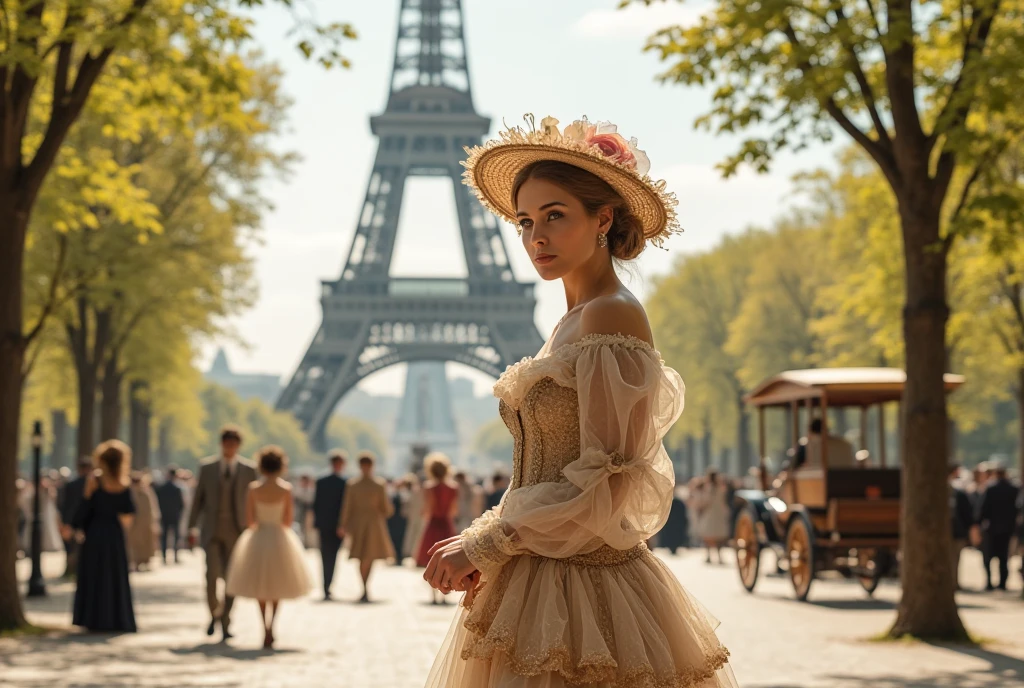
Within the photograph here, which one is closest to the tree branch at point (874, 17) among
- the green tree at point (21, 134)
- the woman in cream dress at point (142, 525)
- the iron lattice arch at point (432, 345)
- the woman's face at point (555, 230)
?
the green tree at point (21, 134)

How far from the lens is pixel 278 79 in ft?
96.6

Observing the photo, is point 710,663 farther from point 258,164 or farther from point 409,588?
point 258,164

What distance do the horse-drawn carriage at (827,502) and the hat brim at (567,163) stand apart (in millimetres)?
13430

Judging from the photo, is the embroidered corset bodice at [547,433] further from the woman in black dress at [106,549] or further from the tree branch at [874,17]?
the woman in black dress at [106,549]

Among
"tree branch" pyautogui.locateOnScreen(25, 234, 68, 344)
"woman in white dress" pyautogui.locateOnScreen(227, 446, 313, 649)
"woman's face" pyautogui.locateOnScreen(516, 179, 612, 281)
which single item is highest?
"tree branch" pyautogui.locateOnScreen(25, 234, 68, 344)

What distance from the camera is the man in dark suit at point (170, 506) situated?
28.2m

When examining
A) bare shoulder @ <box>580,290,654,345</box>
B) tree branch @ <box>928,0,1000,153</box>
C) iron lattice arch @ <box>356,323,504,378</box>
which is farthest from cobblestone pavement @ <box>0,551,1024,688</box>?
iron lattice arch @ <box>356,323,504,378</box>

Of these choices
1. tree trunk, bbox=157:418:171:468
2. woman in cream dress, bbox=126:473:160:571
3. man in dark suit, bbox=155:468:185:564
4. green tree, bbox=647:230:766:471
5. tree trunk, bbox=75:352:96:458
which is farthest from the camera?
tree trunk, bbox=157:418:171:468

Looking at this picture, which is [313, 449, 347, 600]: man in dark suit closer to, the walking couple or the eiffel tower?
the walking couple

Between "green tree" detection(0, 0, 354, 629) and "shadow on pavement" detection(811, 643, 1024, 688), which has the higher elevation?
"green tree" detection(0, 0, 354, 629)

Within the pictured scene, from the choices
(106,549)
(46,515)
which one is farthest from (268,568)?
(46,515)

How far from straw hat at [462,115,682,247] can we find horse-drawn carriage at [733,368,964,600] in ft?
44.2

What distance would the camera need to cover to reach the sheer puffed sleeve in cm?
377

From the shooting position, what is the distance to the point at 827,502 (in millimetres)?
17547
